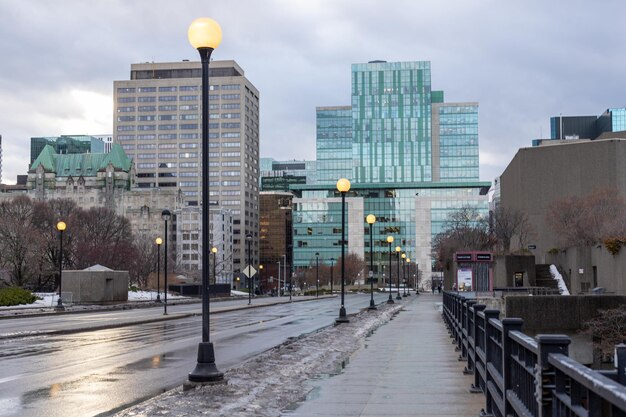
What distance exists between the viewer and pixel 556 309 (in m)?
55.6

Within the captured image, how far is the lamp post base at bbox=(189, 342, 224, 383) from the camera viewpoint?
1188cm

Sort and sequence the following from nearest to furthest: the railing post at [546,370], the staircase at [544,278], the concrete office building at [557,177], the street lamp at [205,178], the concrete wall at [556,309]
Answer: the railing post at [546,370]
the street lamp at [205,178]
the concrete wall at [556,309]
the staircase at [544,278]
the concrete office building at [557,177]

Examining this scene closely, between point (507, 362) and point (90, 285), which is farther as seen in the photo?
point (90, 285)

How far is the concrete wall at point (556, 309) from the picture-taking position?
2153 inches

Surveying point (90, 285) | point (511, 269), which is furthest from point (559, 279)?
point (90, 285)

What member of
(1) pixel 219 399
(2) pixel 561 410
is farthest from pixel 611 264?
(2) pixel 561 410

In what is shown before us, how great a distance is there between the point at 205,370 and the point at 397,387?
317 centimetres

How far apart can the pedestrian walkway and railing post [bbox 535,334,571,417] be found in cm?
504

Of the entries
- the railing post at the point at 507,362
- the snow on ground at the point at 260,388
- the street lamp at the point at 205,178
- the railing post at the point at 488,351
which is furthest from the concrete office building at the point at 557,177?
the railing post at the point at 507,362

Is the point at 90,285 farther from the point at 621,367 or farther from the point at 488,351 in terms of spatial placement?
the point at 621,367

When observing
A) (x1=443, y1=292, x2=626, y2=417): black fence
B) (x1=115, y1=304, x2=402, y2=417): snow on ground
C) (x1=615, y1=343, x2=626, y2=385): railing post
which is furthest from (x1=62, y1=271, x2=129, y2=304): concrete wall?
(x1=615, y1=343, x2=626, y2=385): railing post

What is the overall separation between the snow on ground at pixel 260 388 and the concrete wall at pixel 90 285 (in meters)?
40.4

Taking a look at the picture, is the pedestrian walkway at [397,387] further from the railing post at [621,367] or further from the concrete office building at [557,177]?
the concrete office building at [557,177]

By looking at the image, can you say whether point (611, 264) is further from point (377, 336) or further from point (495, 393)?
point (495, 393)
